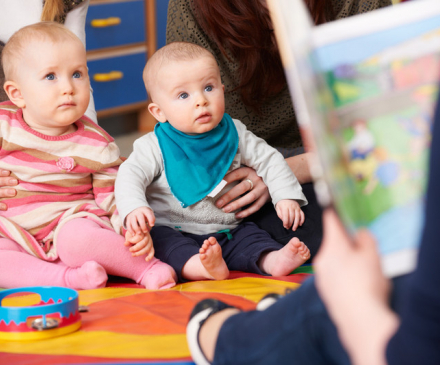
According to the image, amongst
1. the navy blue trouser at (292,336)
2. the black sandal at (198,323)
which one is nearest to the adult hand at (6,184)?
the black sandal at (198,323)

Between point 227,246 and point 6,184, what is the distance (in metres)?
0.49

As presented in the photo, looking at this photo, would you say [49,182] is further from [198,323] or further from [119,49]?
[119,49]

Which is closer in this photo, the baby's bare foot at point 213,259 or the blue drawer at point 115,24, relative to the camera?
the baby's bare foot at point 213,259

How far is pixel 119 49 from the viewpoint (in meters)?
3.35

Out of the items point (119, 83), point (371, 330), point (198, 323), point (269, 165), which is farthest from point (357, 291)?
point (119, 83)

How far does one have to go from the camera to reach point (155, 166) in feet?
4.16

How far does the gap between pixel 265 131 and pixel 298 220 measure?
0.37m

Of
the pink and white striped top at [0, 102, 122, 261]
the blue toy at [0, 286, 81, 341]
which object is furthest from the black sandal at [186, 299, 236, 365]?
the pink and white striped top at [0, 102, 122, 261]

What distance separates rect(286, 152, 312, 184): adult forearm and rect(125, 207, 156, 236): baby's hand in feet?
1.63

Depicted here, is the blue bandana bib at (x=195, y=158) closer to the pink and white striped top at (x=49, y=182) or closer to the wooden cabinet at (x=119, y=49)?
the pink and white striped top at (x=49, y=182)

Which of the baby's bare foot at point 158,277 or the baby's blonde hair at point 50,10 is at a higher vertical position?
the baby's blonde hair at point 50,10

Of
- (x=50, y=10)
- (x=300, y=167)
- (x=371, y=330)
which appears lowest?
(x=300, y=167)

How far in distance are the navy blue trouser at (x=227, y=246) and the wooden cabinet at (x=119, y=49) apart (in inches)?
82.6

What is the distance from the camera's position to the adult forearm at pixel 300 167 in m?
1.50
